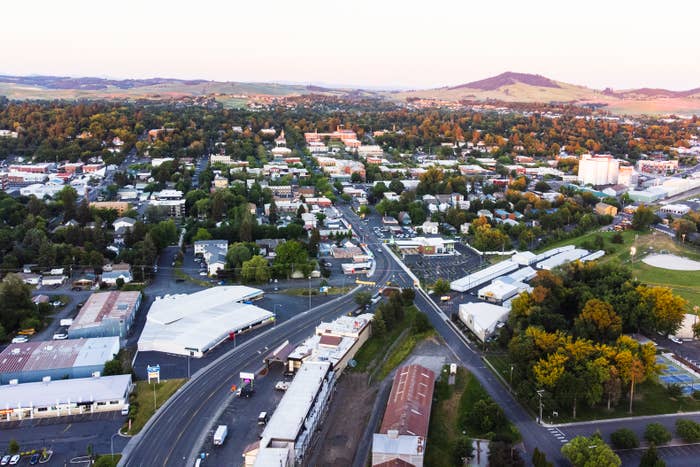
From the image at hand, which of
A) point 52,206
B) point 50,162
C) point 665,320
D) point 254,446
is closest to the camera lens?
point 254,446

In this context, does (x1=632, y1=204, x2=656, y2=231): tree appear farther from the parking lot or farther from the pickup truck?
the pickup truck

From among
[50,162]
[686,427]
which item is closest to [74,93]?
[50,162]

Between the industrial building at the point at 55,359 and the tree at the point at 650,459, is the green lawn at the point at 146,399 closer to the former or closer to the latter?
the industrial building at the point at 55,359

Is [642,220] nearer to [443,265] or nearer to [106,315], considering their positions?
[443,265]

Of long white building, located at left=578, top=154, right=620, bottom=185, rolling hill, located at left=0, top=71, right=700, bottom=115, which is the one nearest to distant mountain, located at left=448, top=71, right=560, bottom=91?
rolling hill, located at left=0, top=71, right=700, bottom=115

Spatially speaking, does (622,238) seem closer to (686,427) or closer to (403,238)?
(403,238)

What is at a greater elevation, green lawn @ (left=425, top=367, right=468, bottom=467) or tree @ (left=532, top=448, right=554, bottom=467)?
tree @ (left=532, top=448, right=554, bottom=467)
